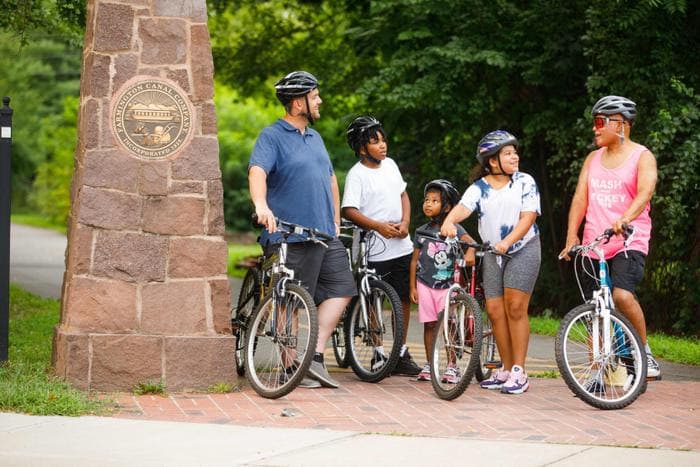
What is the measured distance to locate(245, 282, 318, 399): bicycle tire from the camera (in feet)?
27.3

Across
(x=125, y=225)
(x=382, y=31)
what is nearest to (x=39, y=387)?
(x=125, y=225)

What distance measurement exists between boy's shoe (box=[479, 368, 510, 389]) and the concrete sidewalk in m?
2.14

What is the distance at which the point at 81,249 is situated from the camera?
848cm

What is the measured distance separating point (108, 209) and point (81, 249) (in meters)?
0.32

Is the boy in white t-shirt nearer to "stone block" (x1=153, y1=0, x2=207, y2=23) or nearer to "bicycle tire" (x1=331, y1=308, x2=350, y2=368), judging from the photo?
"bicycle tire" (x1=331, y1=308, x2=350, y2=368)

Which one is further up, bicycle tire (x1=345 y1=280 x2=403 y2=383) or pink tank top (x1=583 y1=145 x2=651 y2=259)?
pink tank top (x1=583 y1=145 x2=651 y2=259)

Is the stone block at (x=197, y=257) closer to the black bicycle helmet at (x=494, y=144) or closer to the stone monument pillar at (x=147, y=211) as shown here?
the stone monument pillar at (x=147, y=211)

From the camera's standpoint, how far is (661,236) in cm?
1378

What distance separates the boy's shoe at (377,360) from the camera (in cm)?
924

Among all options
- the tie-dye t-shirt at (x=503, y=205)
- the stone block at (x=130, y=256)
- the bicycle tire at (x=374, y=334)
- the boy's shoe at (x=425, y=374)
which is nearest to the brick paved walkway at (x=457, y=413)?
the bicycle tire at (x=374, y=334)

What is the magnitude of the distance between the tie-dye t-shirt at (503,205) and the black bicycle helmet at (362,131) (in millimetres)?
981

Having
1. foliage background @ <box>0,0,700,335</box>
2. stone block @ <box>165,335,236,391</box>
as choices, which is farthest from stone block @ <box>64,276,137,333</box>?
foliage background @ <box>0,0,700,335</box>

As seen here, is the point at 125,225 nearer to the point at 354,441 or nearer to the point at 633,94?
the point at 354,441

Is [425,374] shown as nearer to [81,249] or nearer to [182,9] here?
[81,249]
